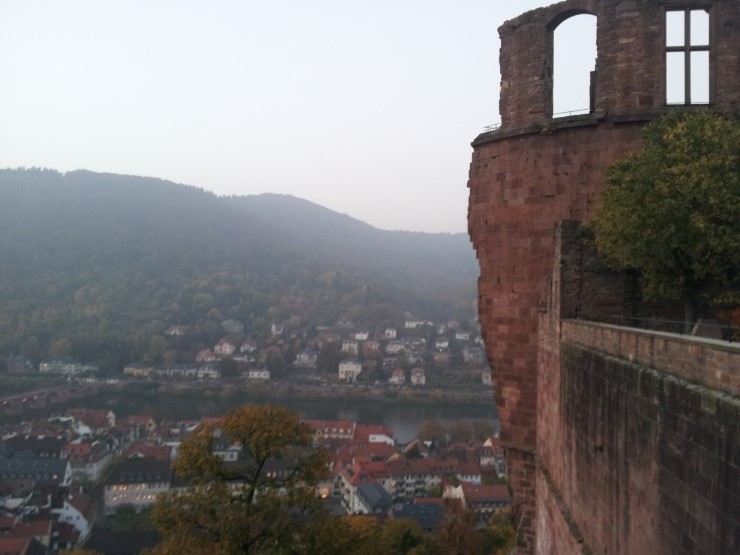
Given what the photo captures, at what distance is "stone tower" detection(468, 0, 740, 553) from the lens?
1022cm

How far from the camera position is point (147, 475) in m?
53.0

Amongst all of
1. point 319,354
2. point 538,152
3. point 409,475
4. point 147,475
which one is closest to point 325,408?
point 409,475

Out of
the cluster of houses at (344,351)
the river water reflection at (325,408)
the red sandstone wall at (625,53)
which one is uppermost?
the red sandstone wall at (625,53)

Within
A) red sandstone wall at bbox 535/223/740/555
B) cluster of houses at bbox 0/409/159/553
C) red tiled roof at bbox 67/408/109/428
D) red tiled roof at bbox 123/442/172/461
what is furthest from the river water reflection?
red sandstone wall at bbox 535/223/740/555

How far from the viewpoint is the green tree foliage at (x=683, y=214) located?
8.39m

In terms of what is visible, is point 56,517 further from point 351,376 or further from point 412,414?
point 351,376

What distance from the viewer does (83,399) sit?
92812mm

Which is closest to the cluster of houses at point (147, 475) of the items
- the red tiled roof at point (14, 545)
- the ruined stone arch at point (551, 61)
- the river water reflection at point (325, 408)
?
the red tiled roof at point (14, 545)

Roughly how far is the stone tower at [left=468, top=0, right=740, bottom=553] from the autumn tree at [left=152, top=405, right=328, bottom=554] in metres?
3.42

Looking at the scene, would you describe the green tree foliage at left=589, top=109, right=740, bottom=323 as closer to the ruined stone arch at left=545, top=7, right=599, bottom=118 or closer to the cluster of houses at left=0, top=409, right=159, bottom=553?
the ruined stone arch at left=545, top=7, right=599, bottom=118

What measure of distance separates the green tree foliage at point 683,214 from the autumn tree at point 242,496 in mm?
6313

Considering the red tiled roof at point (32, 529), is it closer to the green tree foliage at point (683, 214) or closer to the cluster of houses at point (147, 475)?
the cluster of houses at point (147, 475)

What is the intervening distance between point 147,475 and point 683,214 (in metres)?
49.6

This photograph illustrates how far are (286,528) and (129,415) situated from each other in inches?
2942
